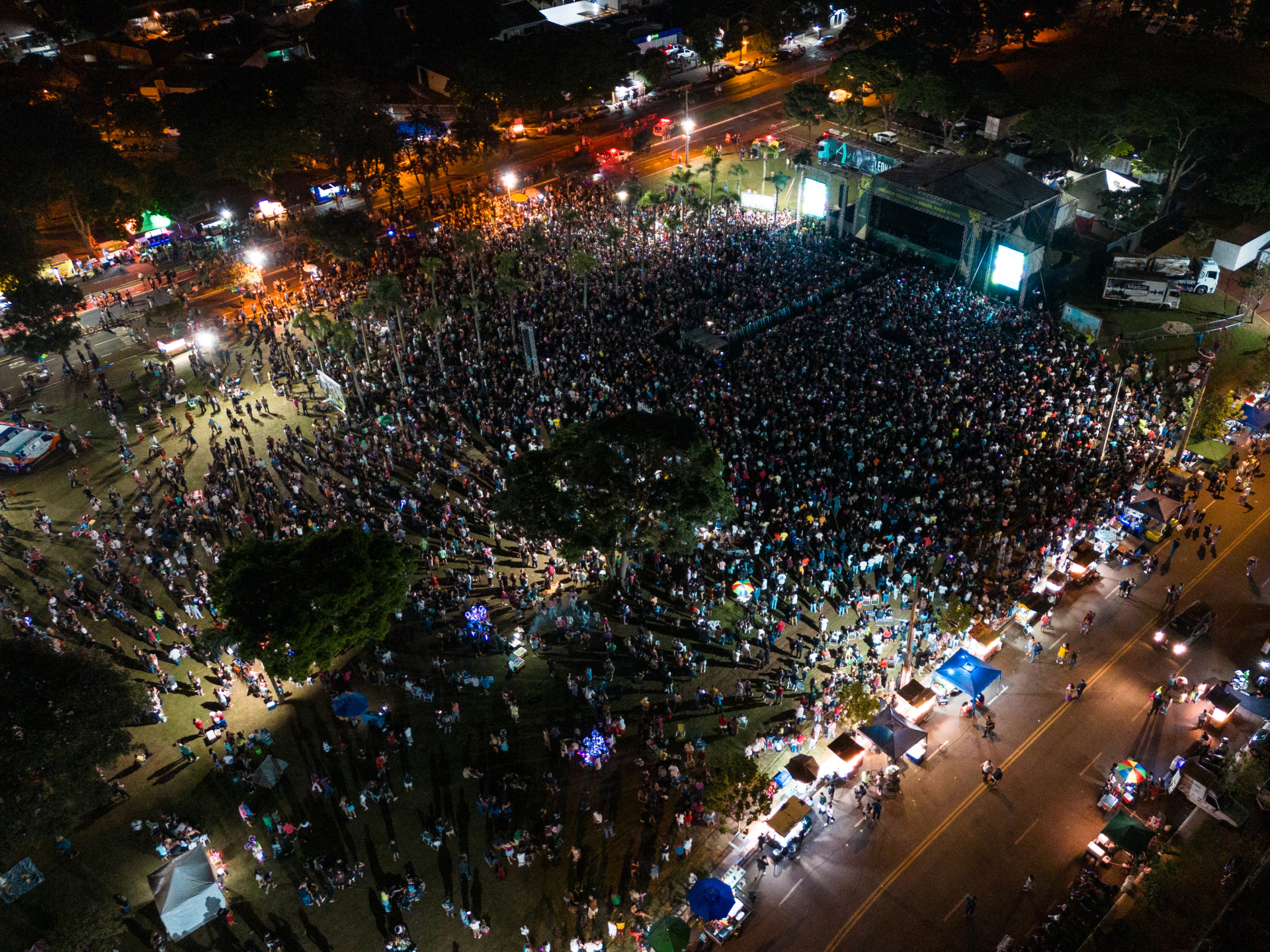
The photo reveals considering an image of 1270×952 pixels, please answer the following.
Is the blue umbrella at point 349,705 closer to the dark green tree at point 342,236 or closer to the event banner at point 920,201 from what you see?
the dark green tree at point 342,236

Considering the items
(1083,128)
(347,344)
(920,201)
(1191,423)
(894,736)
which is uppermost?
(1083,128)

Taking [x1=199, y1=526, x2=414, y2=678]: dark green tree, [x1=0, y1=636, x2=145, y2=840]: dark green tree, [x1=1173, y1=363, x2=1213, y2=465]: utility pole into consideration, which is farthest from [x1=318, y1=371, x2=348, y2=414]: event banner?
[x1=1173, y1=363, x2=1213, y2=465]: utility pole

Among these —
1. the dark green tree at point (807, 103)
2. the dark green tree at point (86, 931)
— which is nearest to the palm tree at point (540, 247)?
the dark green tree at point (807, 103)

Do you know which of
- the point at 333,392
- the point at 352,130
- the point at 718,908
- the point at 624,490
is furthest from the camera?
the point at 352,130

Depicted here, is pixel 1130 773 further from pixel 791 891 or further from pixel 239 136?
pixel 239 136

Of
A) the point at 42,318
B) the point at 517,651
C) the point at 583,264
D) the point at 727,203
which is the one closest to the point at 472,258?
the point at 583,264

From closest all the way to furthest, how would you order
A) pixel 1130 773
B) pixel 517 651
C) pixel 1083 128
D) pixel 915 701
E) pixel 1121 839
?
pixel 1121 839, pixel 1130 773, pixel 915 701, pixel 517 651, pixel 1083 128
